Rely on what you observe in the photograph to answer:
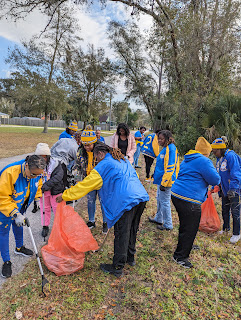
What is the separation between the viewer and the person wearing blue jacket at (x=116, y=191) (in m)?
2.55

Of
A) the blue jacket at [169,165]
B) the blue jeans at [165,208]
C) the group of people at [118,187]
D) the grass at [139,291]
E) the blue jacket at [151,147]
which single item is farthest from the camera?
the blue jacket at [151,147]

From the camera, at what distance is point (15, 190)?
2.54 m

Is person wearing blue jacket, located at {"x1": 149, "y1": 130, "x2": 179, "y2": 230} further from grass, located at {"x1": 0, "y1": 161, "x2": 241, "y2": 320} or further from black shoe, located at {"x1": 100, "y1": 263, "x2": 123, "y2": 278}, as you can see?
black shoe, located at {"x1": 100, "y1": 263, "x2": 123, "y2": 278}

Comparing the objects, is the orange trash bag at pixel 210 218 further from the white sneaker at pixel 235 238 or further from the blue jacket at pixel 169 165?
the blue jacket at pixel 169 165

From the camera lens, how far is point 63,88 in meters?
26.2

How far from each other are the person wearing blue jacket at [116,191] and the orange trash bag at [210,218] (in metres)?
2.05

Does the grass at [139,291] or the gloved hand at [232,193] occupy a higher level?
the gloved hand at [232,193]

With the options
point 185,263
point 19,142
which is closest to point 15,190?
point 185,263

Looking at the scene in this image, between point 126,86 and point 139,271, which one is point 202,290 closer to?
point 139,271

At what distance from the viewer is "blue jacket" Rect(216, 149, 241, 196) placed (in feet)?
11.8

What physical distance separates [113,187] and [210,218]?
8.42 ft

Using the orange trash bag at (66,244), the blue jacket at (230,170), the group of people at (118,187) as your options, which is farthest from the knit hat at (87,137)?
the blue jacket at (230,170)

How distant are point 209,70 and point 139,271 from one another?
390 inches

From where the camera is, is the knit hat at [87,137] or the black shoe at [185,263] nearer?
the black shoe at [185,263]
